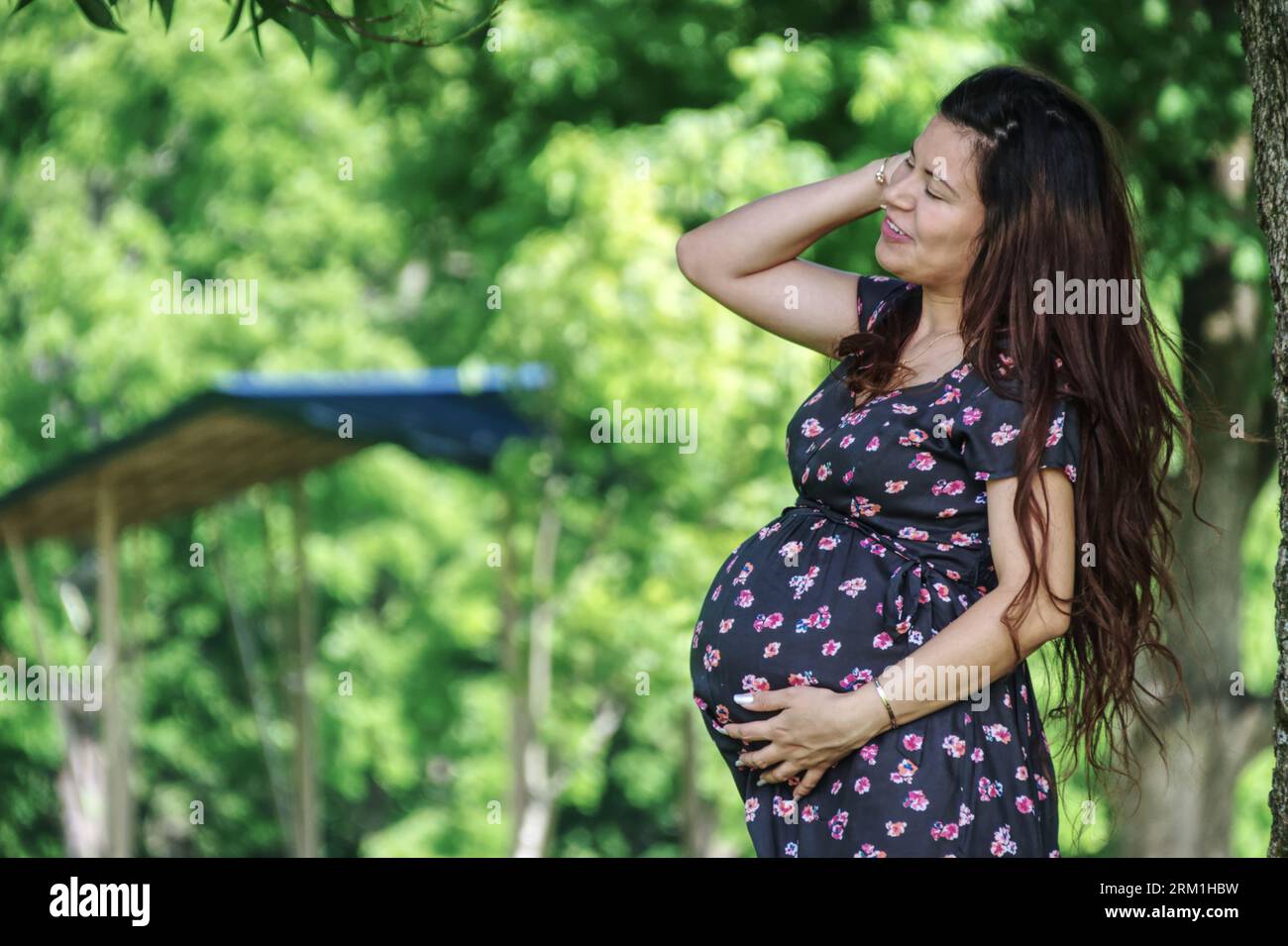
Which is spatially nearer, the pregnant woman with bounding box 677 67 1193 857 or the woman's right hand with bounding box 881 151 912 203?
the pregnant woman with bounding box 677 67 1193 857

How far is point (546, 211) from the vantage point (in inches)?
367

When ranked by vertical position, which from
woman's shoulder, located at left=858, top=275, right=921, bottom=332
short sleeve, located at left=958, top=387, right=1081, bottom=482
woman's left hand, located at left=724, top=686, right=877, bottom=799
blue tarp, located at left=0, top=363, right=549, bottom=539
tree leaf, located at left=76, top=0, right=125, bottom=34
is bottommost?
woman's left hand, located at left=724, top=686, right=877, bottom=799

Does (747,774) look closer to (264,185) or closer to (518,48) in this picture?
(518,48)

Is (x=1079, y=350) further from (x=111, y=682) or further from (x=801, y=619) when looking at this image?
(x=111, y=682)

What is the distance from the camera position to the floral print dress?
232cm

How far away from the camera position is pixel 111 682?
29.0 feet

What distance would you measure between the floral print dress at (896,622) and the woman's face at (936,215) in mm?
169

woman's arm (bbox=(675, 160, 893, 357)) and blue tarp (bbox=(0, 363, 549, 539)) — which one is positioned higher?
blue tarp (bbox=(0, 363, 549, 539))

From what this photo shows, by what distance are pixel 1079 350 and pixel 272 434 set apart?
6760 mm

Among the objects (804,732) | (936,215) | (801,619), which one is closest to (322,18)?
(936,215)

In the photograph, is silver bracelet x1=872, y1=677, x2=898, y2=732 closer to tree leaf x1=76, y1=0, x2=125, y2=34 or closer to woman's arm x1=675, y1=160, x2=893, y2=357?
woman's arm x1=675, y1=160, x2=893, y2=357

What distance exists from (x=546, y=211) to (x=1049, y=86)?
22.9 ft

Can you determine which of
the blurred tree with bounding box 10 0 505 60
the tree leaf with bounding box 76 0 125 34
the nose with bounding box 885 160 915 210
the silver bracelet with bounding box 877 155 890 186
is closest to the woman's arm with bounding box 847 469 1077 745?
the nose with bounding box 885 160 915 210
